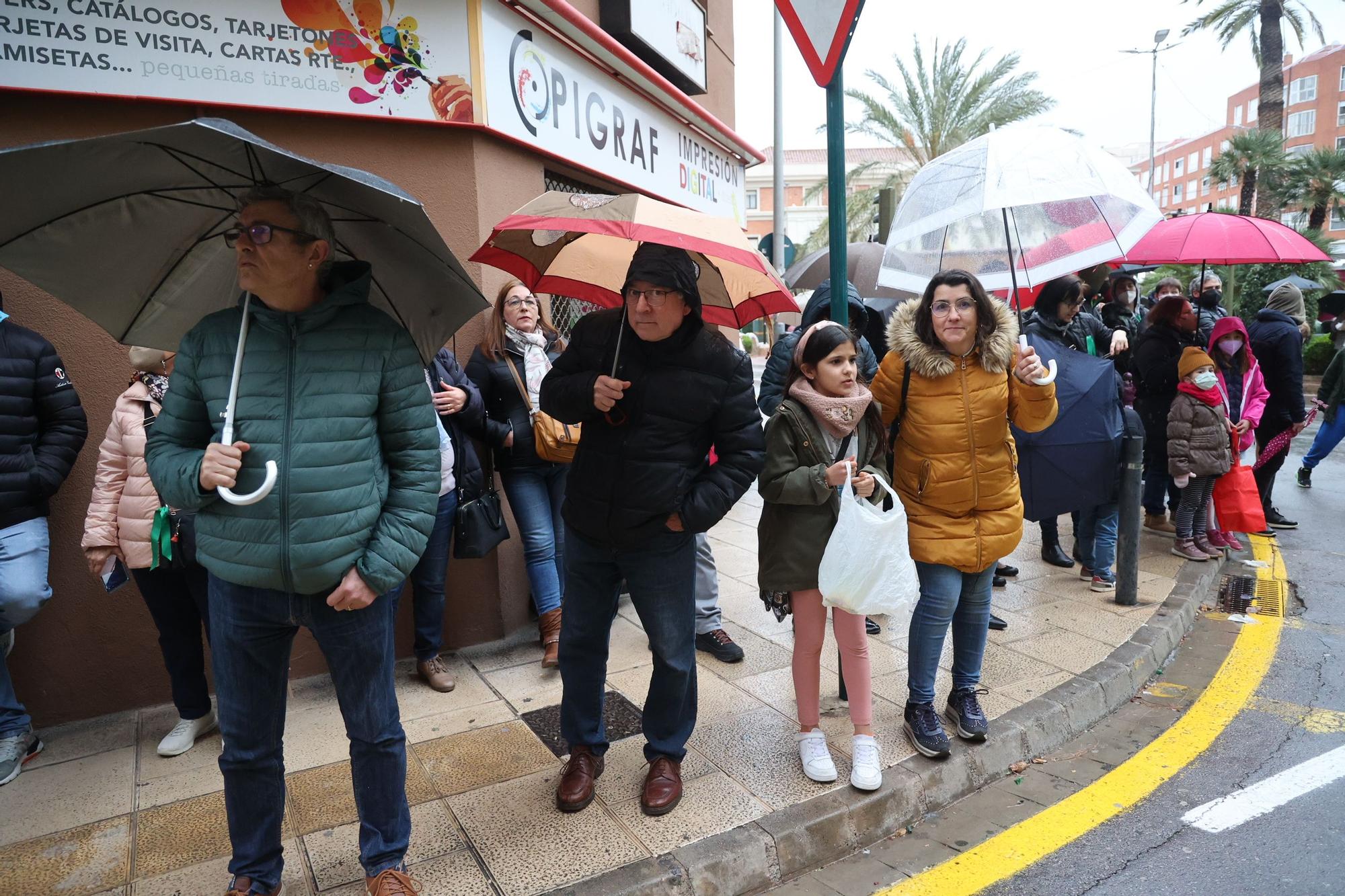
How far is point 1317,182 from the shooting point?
66.7 ft

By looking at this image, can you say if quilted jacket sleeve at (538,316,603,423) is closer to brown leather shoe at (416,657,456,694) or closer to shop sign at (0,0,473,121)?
brown leather shoe at (416,657,456,694)

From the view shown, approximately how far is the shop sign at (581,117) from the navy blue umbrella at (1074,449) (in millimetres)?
3169

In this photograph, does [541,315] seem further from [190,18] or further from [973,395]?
[973,395]

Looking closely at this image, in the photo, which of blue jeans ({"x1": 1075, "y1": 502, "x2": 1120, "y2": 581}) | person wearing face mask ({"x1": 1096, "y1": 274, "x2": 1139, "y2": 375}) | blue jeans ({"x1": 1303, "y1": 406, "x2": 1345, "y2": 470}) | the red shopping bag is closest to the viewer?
blue jeans ({"x1": 1075, "y1": 502, "x2": 1120, "y2": 581})

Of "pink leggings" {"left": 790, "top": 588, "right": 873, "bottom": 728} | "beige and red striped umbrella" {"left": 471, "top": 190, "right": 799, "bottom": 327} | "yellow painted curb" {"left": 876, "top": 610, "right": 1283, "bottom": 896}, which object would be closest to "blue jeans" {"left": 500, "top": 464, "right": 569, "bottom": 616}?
"beige and red striped umbrella" {"left": 471, "top": 190, "right": 799, "bottom": 327}

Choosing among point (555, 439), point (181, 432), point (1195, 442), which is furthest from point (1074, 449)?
point (181, 432)

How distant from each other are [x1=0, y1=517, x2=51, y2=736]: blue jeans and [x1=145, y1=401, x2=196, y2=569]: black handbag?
0.55 metres

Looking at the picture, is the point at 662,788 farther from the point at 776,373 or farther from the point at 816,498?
the point at 776,373

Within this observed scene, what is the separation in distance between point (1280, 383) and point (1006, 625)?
402 centimetres

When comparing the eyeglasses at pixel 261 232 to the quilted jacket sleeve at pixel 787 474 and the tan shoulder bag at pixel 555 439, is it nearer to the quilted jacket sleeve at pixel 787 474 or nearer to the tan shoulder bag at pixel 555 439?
the tan shoulder bag at pixel 555 439

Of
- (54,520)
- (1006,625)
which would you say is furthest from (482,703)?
(1006,625)

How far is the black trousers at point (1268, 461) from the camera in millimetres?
6871

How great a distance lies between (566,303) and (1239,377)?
5.05m

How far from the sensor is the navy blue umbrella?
4176 mm
